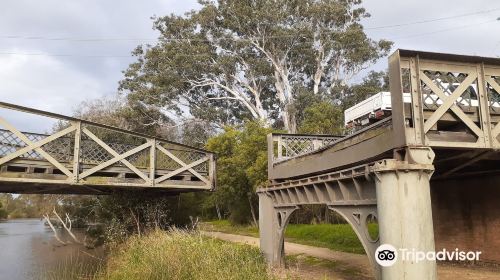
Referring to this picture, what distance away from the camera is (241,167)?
1089 inches

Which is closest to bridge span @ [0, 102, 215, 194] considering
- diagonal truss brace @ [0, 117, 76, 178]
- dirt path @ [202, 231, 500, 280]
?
diagonal truss brace @ [0, 117, 76, 178]

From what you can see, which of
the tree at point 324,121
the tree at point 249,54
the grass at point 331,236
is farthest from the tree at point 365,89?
the grass at point 331,236

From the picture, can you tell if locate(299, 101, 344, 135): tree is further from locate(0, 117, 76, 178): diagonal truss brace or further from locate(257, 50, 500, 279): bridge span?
locate(257, 50, 500, 279): bridge span

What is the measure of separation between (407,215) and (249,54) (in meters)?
34.8

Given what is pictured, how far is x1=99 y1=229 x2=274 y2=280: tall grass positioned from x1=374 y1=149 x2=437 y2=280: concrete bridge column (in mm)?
3636

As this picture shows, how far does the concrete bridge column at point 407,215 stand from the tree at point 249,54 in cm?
3119

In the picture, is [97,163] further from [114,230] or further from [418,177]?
[418,177]

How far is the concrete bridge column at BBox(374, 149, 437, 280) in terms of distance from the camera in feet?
20.4

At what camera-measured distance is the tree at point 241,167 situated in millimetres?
25750

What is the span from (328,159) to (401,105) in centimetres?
318

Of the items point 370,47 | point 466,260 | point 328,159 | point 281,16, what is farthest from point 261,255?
point 370,47

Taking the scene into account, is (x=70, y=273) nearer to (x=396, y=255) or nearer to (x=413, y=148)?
(x=396, y=255)

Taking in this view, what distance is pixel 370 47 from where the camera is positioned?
129 feet

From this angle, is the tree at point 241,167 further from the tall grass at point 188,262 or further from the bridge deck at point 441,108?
the bridge deck at point 441,108
